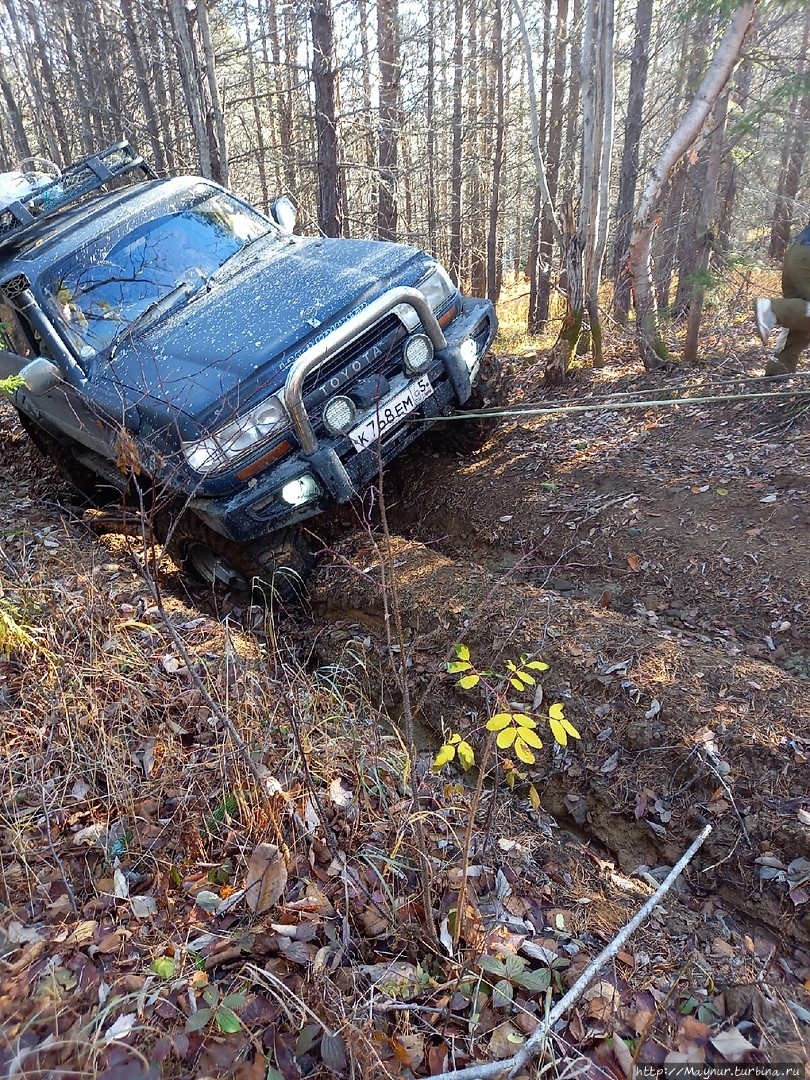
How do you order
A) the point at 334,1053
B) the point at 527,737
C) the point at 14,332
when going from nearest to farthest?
the point at 334,1053 → the point at 527,737 → the point at 14,332

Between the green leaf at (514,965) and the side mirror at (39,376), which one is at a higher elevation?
the side mirror at (39,376)

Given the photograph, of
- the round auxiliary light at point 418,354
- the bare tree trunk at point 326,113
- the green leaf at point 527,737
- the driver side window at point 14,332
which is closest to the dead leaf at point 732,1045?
the green leaf at point 527,737

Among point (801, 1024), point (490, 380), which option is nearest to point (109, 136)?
point (490, 380)

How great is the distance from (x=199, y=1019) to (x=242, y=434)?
2.46 metres

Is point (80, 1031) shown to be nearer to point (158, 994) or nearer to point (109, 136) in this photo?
point (158, 994)

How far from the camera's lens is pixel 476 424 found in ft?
16.6

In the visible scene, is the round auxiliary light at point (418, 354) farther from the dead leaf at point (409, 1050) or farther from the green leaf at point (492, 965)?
Result: the dead leaf at point (409, 1050)

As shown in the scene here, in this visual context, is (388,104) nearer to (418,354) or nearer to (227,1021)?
(418,354)

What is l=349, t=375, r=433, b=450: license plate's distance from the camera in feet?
11.8

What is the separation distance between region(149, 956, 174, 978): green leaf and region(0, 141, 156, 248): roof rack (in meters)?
5.05

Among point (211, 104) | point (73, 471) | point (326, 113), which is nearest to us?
point (73, 471)

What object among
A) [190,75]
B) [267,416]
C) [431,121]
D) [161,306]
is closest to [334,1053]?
[267,416]

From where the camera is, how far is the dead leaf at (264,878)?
1864mm

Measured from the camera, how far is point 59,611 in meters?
2.89
